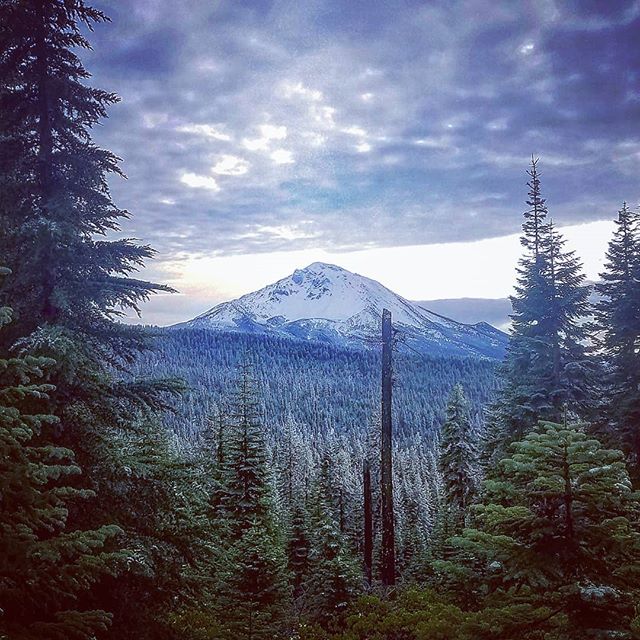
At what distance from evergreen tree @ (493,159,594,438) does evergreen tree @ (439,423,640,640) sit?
1395 centimetres

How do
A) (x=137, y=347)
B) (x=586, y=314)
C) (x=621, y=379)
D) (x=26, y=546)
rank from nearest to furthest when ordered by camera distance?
(x=26, y=546) → (x=137, y=347) → (x=621, y=379) → (x=586, y=314)

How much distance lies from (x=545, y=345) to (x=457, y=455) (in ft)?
42.3

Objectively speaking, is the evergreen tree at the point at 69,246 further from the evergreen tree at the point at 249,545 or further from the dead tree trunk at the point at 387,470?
the dead tree trunk at the point at 387,470

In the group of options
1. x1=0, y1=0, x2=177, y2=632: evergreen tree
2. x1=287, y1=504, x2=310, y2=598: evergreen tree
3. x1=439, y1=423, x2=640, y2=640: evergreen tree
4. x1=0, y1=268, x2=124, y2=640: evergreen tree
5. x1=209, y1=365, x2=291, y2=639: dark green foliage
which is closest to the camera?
x1=0, y1=268, x2=124, y2=640: evergreen tree

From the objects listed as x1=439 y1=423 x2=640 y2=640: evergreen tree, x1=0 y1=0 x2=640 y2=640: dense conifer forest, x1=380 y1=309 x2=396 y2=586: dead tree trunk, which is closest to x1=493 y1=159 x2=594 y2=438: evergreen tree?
x1=0 y1=0 x2=640 y2=640: dense conifer forest

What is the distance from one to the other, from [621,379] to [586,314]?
292 cm

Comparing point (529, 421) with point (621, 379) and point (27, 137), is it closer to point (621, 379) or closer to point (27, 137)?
point (621, 379)

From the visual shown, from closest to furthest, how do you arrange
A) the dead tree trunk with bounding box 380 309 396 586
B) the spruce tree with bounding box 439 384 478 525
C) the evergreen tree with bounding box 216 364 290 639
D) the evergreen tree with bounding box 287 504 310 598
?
the evergreen tree with bounding box 216 364 290 639, the dead tree trunk with bounding box 380 309 396 586, the evergreen tree with bounding box 287 504 310 598, the spruce tree with bounding box 439 384 478 525

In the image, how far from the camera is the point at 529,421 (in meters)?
19.6

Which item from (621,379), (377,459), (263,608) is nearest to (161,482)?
(263,608)

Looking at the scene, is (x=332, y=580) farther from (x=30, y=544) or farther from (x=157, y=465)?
(x=30, y=544)

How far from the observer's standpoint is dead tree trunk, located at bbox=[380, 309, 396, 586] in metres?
17.2

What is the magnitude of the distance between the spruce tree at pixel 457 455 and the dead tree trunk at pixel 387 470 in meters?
14.7

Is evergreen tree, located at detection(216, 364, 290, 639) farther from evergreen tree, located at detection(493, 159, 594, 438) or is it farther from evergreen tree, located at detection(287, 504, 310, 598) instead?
evergreen tree, located at detection(493, 159, 594, 438)
